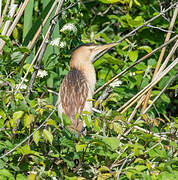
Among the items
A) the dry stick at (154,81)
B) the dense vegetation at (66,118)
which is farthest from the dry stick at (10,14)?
the dry stick at (154,81)

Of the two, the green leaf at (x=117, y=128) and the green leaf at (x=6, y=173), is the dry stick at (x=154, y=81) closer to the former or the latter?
the green leaf at (x=117, y=128)

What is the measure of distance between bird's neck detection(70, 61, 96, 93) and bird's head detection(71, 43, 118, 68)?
0.05 ft

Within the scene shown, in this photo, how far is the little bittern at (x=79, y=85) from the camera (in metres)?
2.73

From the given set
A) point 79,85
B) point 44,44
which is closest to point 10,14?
point 44,44

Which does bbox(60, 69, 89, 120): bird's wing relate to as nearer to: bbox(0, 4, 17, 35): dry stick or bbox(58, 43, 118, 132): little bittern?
bbox(58, 43, 118, 132): little bittern

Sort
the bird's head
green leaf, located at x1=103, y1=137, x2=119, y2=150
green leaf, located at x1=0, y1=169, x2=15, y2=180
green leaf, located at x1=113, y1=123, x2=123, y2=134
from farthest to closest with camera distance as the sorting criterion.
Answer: the bird's head < green leaf, located at x1=113, y1=123, x2=123, y2=134 < green leaf, located at x1=103, y1=137, x2=119, y2=150 < green leaf, located at x1=0, y1=169, x2=15, y2=180

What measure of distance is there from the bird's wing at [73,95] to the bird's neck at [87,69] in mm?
122

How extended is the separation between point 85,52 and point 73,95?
1.24 feet

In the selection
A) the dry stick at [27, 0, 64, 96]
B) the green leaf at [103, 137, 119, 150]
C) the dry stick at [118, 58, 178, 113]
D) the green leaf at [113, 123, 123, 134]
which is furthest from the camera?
the dry stick at [118, 58, 178, 113]

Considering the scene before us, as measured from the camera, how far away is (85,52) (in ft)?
9.79

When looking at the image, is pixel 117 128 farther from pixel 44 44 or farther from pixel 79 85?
pixel 79 85

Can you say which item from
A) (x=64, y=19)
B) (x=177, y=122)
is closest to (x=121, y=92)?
(x=64, y=19)

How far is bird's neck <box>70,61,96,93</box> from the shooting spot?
2.93m

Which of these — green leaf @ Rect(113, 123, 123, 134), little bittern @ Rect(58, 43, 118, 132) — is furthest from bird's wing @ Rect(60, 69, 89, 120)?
green leaf @ Rect(113, 123, 123, 134)
